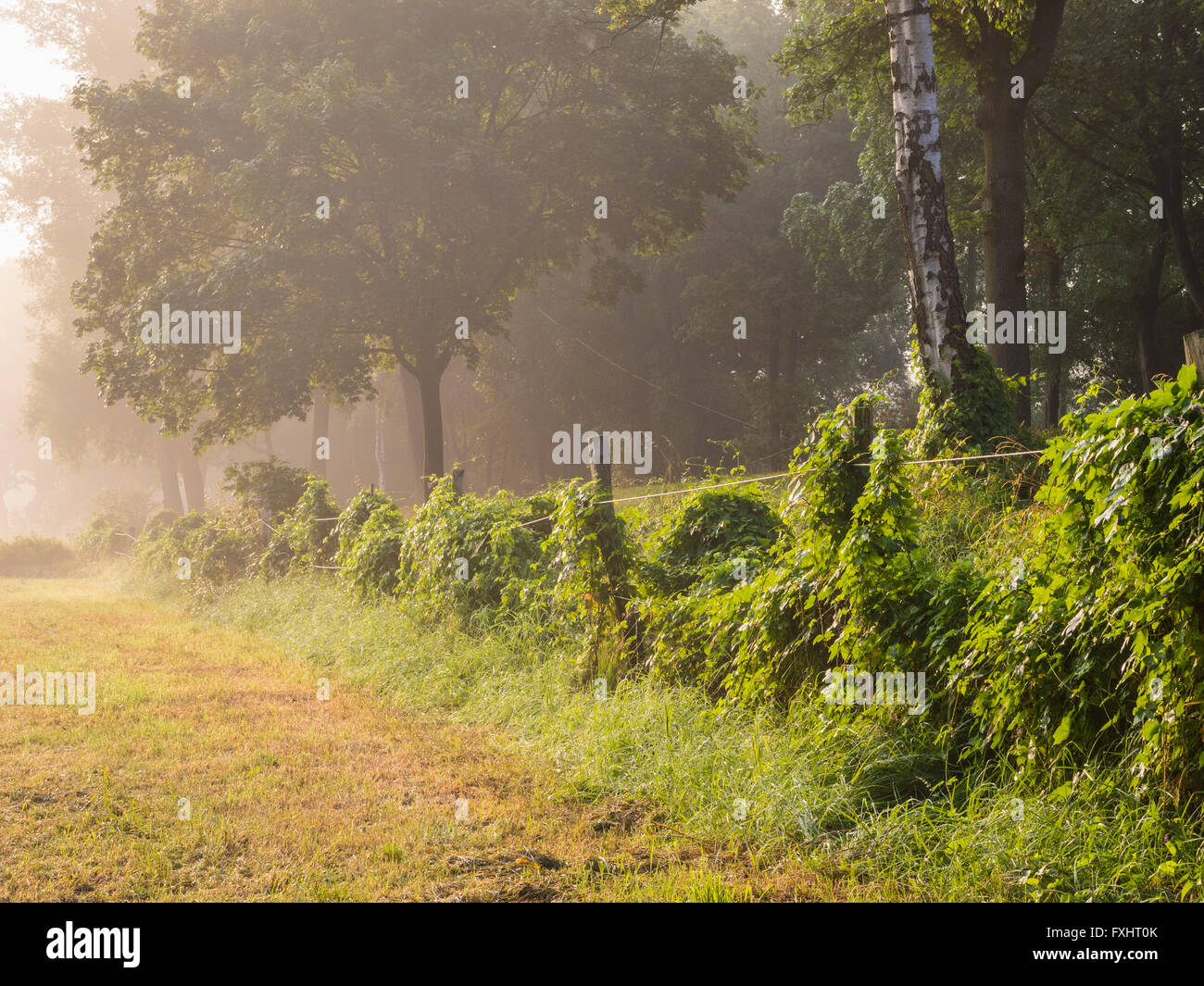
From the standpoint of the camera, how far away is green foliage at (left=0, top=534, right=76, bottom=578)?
33.6 meters

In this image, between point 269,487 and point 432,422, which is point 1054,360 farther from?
point 269,487

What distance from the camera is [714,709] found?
5867 millimetres

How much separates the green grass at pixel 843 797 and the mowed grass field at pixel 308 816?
198 mm

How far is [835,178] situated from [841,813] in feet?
111

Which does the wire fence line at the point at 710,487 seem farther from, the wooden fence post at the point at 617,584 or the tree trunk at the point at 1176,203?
the tree trunk at the point at 1176,203

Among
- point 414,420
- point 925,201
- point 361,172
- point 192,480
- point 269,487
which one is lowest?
point 269,487

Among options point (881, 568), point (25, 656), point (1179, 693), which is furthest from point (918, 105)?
point (25, 656)

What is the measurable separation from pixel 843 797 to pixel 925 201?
7.79 meters

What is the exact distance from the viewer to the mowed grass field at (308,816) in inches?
161

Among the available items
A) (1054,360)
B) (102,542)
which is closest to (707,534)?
(1054,360)

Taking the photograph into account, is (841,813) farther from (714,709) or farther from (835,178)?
(835,178)

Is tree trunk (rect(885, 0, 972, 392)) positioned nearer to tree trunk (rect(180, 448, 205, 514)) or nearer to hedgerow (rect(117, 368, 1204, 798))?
hedgerow (rect(117, 368, 1204, 798))

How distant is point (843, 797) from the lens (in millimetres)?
4543

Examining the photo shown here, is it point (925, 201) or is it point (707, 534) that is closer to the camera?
point (707, 534)
